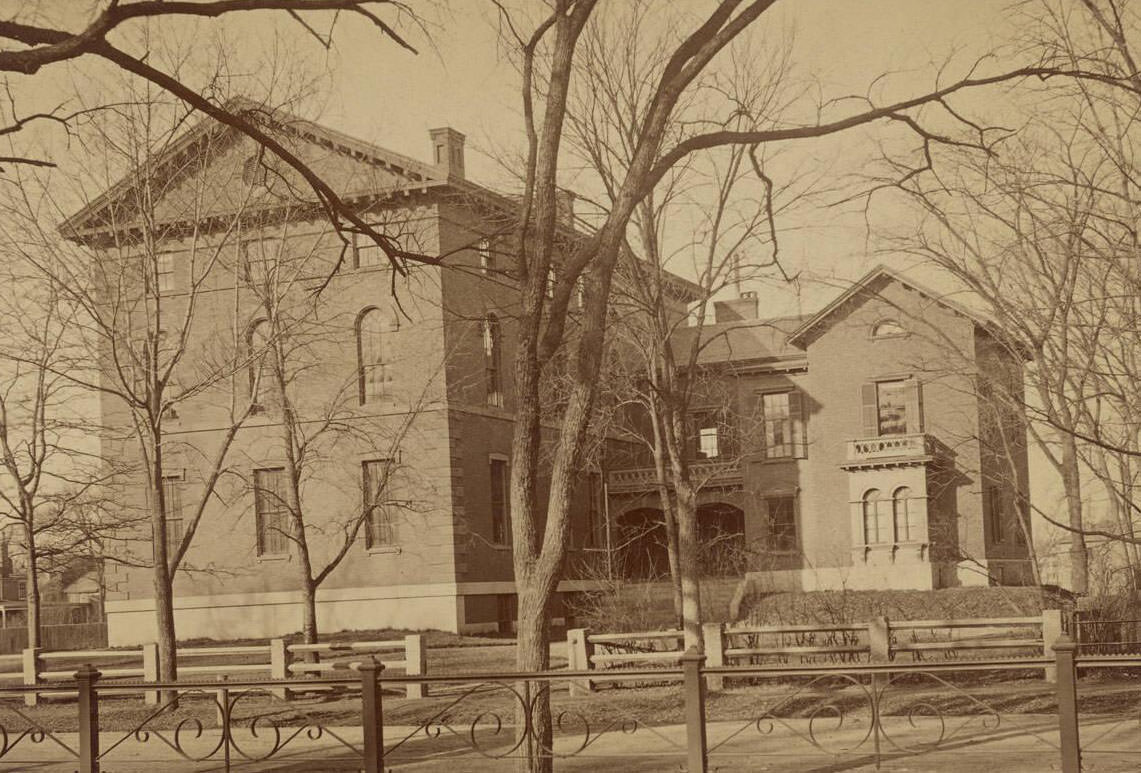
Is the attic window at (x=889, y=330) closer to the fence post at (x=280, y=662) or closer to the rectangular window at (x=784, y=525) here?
the rectangular window at (x=784, y=525)

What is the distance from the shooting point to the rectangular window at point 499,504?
Result: 122ft

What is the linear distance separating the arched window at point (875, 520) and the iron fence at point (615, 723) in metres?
20.0

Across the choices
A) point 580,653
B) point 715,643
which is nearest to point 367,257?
point 580,653

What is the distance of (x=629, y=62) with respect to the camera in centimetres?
2323

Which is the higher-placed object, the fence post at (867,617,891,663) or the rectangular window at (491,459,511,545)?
the rectangular window at (491,459,511,545)

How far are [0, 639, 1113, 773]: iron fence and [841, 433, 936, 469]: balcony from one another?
19.8 m

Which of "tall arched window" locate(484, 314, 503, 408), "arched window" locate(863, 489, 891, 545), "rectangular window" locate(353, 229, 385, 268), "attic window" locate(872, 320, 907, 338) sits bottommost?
"arched window" locate(863, 489, 891, 545)

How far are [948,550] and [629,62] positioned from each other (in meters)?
22.8

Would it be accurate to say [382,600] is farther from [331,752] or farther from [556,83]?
[556,83]

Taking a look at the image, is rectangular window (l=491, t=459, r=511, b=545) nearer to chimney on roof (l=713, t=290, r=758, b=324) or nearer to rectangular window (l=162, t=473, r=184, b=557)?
rectangular window (l=162, t=473, r=184, b=557)

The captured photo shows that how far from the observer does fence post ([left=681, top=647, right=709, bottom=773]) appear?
9.79 meters

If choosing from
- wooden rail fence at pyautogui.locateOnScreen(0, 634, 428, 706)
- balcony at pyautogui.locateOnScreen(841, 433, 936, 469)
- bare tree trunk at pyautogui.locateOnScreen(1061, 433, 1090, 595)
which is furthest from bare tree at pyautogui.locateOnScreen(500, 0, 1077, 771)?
balcony at pyautogui.locateOnScreen(841, 433, 936, 469)

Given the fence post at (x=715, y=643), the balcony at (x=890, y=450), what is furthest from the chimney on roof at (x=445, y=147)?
the fence post at (x=715, y=643)

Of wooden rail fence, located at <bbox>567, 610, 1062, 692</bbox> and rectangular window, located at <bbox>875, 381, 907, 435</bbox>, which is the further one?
rectangular window, located at <bbox>875, 381, 907, 435</bbox>
